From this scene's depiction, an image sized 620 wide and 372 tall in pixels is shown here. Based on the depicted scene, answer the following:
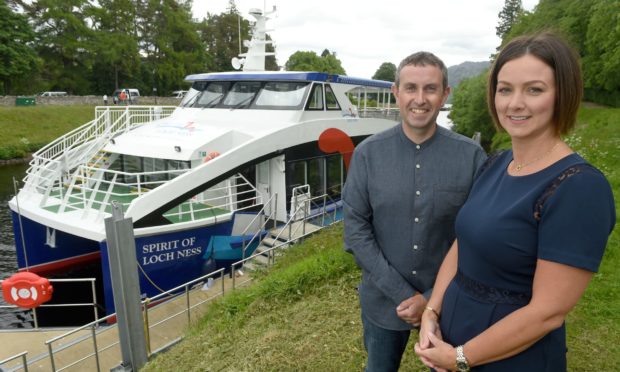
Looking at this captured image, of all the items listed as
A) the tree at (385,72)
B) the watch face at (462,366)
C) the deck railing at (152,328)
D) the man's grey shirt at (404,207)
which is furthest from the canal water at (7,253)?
the tree at (385,72)

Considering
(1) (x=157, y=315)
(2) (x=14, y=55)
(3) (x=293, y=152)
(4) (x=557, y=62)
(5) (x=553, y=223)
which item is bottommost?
(1) (x=157, y=315)

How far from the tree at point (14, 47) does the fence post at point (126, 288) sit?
133ft

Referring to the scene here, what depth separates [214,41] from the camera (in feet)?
205

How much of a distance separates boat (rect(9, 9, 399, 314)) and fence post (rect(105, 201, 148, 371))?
1991 mm

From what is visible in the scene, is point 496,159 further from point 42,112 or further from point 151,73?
point 151,73

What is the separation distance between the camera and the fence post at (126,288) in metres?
4.42

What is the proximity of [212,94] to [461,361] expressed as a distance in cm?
980

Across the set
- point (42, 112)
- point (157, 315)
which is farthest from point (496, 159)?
point (42, 112)

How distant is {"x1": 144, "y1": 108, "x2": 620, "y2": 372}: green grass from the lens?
12.0ft

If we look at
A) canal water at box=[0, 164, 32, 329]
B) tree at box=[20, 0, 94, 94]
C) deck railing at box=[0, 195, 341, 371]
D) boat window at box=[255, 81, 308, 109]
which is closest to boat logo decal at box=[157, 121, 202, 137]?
boat window at box=[255, 81, 308, 109]

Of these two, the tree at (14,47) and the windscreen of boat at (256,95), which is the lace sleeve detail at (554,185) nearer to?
the windscreen of boat at (256,95)

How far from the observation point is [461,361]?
1.57 meters

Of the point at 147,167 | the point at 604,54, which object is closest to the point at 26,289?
the point at 147,167

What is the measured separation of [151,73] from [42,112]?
2105 cm
